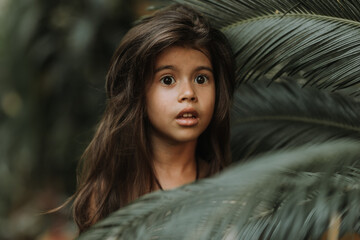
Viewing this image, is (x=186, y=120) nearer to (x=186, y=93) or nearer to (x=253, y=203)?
(x=186, y=93)

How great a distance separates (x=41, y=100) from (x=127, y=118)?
1.51m

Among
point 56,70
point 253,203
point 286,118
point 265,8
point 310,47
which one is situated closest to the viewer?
point 253,203

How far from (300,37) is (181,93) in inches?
13.3

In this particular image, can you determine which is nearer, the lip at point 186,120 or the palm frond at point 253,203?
the palm frond at point 253,203

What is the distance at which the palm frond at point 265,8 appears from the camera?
1324 millimetres

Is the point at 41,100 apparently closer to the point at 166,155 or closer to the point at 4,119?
the point at 4,119

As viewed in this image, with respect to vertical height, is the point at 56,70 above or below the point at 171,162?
above

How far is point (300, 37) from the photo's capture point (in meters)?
1.34

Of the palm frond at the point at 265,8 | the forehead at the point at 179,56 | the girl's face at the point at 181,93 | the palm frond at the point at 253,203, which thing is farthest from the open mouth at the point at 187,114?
the palm frond at the point at 253,203

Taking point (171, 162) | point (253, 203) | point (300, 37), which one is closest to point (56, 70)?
point (171, 162)

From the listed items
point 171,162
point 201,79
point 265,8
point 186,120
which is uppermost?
point 265,8

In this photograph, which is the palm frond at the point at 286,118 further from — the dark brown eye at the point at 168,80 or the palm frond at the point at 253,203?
the palm frond at the point at 253,203

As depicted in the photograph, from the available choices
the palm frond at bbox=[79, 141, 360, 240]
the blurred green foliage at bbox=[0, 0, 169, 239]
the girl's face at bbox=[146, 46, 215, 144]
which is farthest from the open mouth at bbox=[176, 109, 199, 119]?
the blurred green foliage at bbox=[0, 0, 169, 239]

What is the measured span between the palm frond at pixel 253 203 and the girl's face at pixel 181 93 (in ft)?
1.43
